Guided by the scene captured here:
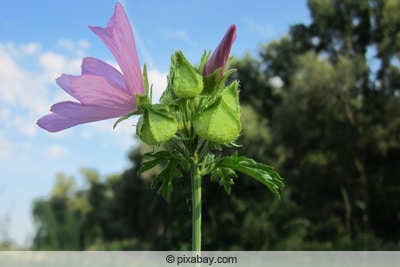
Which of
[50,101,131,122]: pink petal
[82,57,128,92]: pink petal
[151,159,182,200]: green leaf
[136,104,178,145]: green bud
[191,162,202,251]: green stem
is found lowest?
[191,162,202,251]: green stem

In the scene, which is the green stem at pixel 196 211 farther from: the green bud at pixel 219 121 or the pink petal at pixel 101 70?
the pink petal at pixel 101 70

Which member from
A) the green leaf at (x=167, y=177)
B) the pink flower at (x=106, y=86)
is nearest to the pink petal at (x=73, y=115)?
the pink flower at (x=106, y=86)

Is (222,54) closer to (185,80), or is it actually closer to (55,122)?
(185,80)

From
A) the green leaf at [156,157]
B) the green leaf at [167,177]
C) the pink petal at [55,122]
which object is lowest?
the green leaf at [167,177]

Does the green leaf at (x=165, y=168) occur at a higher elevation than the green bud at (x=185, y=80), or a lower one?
lower

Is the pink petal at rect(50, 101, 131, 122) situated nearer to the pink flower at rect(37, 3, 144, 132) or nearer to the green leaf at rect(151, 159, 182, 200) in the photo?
the pink flower at rect(37, 3, 144, 132)

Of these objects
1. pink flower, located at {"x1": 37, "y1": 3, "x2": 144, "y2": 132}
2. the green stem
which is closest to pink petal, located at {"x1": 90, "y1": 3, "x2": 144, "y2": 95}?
pink flower, located at {"x1": 37, "y1": 3, "x2": 144, "y2": 132}

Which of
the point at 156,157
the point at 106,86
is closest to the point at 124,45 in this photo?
the point at 106,86

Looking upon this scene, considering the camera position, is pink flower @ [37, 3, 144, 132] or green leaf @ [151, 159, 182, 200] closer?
pink flower @ [37, 3, 144, 132]
